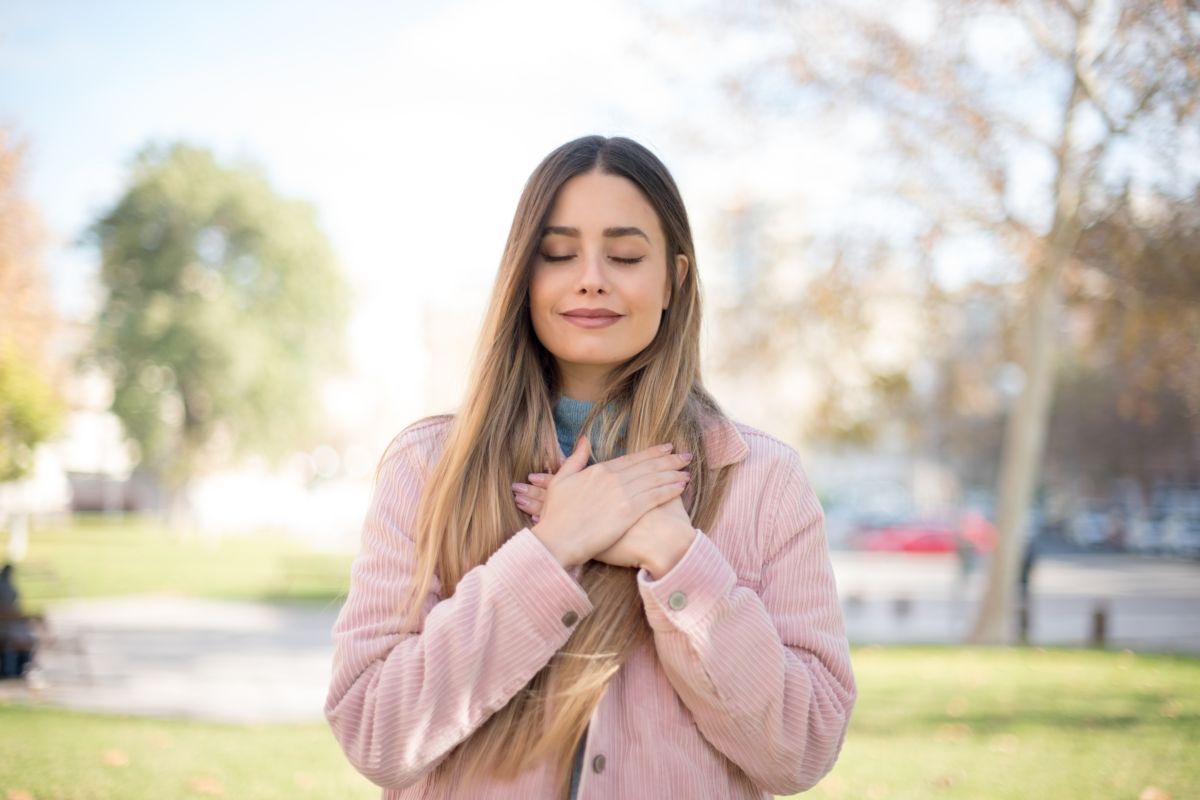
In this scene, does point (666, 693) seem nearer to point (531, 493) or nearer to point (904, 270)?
point (531, 493)

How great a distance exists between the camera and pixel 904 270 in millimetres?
14273

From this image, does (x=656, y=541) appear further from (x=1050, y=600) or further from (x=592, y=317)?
(x=1050, y=600)

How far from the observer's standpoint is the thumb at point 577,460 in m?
2.22

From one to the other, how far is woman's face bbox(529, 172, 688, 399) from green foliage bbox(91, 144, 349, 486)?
1558 inches

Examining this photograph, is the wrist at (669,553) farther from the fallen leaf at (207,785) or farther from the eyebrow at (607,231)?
the fallen leaf at (207,785)

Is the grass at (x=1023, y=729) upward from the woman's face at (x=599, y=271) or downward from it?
downward

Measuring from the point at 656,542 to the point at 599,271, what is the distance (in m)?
0.61

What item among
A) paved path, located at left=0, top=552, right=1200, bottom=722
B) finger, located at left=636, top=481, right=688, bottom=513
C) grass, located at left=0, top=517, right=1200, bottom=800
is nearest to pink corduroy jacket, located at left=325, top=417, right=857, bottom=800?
finger, located at left=636, top=481, right=688, bottom=513

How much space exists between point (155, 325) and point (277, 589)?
66.3 ft

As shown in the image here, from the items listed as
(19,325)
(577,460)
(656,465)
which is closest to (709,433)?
(656,465)

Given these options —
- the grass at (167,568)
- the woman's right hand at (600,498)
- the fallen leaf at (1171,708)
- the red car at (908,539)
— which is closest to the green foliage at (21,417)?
the grass at (167,568)

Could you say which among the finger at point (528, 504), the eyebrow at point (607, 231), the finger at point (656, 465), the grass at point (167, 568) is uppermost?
the eyebrow at point (607, 231)

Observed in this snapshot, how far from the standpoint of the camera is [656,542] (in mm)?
2090

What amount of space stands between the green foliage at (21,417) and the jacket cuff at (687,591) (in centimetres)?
1905
